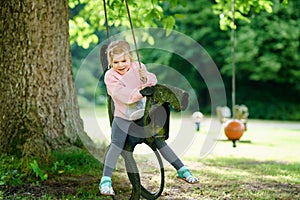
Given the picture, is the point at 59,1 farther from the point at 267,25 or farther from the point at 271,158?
the point at 267,25

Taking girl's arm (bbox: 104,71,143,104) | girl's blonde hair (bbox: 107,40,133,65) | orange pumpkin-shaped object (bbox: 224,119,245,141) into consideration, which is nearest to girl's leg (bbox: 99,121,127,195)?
girl's arm (bbox: 104,71,143,104)

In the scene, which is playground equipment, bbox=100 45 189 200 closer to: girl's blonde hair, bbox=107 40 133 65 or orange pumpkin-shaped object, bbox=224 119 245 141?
girl's blonde hair, bbox=107 40 133 65

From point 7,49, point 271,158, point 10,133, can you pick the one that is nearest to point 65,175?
point 10,133

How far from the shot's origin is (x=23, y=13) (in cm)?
530

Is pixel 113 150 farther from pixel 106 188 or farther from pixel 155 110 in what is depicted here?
pixel 155 110

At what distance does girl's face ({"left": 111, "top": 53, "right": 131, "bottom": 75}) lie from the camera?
354cm

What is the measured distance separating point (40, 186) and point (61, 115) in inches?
40.6

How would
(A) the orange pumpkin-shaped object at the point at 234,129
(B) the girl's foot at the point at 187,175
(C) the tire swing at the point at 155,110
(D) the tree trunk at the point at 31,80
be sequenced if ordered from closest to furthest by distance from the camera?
1. (C) the tire swing at the point at 155,110
2. (B) the girl's foot at the point at 187,175
3. (D) the tree trunk at the point at 31,80
4. (A) the orange pumpkin-shaped object at the point at 234,129

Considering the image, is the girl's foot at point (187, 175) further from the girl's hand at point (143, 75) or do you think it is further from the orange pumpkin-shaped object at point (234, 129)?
the orange pumpkin-shaped object at point (234, 129)

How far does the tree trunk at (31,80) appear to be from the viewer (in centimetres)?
520

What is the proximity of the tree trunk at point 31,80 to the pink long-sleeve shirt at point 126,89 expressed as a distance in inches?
74.4

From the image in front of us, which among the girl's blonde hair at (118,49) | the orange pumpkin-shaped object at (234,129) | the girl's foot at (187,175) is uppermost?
the girl's blonde hair at (118,49)

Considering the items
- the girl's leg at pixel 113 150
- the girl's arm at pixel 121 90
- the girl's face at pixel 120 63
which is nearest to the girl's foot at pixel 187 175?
the girl's leg at pixel 113 150

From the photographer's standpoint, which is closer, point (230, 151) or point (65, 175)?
point (65, 175)
